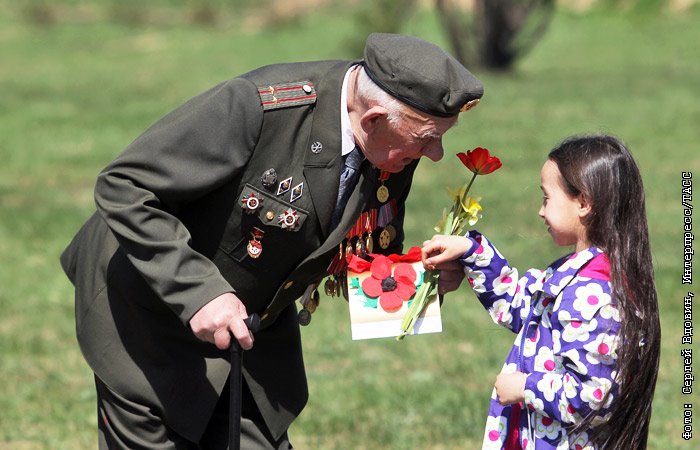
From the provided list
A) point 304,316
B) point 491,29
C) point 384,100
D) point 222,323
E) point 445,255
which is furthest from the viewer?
point 491,29

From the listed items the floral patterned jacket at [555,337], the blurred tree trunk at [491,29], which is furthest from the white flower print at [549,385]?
the blurred tree trunk at [491,29]

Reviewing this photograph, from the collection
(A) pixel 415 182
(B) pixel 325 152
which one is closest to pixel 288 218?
(B) pixel 325 152

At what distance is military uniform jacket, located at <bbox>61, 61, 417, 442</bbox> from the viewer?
3.06m

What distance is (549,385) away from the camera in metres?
3.10

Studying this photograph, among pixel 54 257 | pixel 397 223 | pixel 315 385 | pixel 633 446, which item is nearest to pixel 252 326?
pixel 397 223

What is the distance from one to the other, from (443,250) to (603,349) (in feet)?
1.82

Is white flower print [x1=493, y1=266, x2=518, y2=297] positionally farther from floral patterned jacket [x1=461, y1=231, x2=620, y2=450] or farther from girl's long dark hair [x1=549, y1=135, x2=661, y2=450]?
girl's long dark hair [x1=549, y1=135, x2=661, y2=450]

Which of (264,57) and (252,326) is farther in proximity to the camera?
(264,57)

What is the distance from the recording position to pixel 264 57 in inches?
827

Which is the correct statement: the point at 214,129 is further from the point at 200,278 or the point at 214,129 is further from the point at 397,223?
the point at 397,223

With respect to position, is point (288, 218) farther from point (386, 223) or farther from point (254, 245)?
point (386, 223)

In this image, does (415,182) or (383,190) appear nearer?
(383,190)

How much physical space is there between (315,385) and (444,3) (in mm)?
13578

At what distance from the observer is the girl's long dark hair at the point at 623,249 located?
3115 mm
